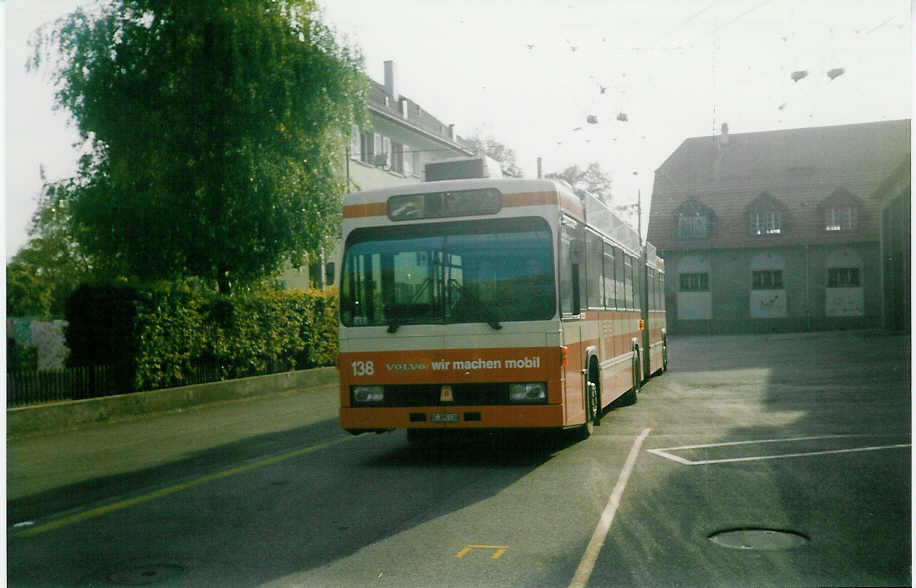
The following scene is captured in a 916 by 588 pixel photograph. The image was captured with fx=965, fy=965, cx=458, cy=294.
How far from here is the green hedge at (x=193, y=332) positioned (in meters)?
17.1

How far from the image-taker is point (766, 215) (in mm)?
58938

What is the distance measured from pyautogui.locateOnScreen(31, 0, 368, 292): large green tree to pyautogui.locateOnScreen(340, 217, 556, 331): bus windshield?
10.7 meters

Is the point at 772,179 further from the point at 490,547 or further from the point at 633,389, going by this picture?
the point at 490,547

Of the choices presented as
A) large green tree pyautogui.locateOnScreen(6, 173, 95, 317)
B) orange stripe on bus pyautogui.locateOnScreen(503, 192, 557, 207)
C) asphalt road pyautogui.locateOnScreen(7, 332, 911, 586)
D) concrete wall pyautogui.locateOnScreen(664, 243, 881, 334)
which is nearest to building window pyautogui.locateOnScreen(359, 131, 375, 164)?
large green tree pyautogui.locateOnScreen(6, 173, 95, 317)

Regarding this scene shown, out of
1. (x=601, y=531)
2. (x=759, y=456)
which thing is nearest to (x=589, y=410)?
(x=759, y=456)

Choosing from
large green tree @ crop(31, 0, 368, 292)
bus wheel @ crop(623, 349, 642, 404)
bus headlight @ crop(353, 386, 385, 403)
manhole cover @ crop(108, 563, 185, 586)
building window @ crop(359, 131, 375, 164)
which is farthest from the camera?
building window @ crop(359, 131, 375, 164)

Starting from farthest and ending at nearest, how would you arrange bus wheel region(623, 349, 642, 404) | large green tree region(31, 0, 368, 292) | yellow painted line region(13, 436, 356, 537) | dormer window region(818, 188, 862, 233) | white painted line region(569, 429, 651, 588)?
dormer window region(818, 188, 862, 233), large green tree region(31, 0, 368, 292), bus wheel region(623, 349, 642, 404), yellow painted line region(13, 436, 356, 537), white painted line region(569, 429, 651, 588)

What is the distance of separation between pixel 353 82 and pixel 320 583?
16965 millimetres

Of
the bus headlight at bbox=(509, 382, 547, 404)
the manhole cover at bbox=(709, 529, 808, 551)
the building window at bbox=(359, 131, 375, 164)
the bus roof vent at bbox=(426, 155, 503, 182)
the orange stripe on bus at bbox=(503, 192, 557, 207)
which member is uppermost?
the building window at bbox=(359, 131, 375, 164)

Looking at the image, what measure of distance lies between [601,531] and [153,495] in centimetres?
445

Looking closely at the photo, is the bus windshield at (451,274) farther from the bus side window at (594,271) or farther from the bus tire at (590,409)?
the bus tire at (590,409)

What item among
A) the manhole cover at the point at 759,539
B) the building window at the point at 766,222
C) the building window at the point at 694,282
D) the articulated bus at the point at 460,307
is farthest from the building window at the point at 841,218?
the manhole cover at the point at 759,539

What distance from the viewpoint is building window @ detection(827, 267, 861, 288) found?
5278 centimetres

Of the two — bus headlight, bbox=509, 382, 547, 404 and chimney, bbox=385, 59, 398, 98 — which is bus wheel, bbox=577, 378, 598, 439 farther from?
chimney, bbox=385, 59, 398, 98
